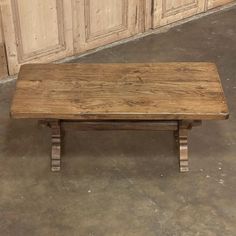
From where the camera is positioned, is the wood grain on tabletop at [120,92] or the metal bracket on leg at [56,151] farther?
the metal bracket on leg at [56,151]

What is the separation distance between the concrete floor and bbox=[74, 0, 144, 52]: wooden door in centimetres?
81

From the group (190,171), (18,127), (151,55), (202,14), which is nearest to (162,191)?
(190,171)

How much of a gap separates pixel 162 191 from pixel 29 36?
153cm

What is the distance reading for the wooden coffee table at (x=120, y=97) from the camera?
241 centimetres

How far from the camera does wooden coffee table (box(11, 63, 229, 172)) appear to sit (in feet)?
7.91

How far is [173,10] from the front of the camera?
4.25 metres

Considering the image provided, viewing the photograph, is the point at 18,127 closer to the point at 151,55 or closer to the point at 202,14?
the point at 151,55

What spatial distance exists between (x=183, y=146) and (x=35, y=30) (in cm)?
143

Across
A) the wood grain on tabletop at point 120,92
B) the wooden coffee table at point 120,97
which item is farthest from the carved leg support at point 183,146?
the wood grain on tabletop at point 120,92

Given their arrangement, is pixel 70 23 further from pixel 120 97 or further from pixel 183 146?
pixel 183 146

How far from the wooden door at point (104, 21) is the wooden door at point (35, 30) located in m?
0.09

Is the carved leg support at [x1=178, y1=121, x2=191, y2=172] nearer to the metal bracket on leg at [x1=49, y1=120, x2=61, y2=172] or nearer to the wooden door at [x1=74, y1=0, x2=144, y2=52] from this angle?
the metal bracket on leg at [x1=49, y1=120, x2=61, y2=172]

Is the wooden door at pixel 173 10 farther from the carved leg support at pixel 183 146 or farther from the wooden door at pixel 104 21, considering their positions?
the carved leg support at pixel 183 146

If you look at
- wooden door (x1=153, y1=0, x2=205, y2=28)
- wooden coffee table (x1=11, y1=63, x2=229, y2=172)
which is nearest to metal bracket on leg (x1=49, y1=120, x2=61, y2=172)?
wooden coffee table (x1=11, y1=63, x2=229, y2=172)
